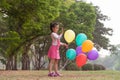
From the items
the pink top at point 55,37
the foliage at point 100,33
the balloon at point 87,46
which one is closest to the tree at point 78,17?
the foliage at point 100,33

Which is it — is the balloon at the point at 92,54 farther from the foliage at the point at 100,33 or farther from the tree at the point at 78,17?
the foliage at the point at 100,33

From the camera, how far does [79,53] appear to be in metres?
11.4

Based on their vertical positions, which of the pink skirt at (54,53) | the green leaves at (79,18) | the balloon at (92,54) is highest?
the green leaves at (79,18)

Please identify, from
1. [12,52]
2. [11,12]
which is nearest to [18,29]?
[12,52]

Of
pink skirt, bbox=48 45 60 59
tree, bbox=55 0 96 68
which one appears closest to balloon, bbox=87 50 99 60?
pink skirt, bbox=48 45 60 59

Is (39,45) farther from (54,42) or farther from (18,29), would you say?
(54,42)

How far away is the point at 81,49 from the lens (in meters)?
11.4

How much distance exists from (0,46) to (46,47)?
5375mm

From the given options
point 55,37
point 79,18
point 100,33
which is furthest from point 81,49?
point 100,33

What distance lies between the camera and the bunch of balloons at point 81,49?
1094 centimetres

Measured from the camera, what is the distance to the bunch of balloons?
10.9 metres

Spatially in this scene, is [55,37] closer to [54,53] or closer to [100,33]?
[54,53]

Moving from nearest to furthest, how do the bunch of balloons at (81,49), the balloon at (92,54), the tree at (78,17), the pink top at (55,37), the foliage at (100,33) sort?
1. the pink top at (55,37)
2. the bunch of balloons at (81,49)
3. the balloon at (92,54)
4. the tree at (78,17)
5. the foliage at (100,33)

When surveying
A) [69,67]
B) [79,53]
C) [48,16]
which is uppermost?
[48,16]
